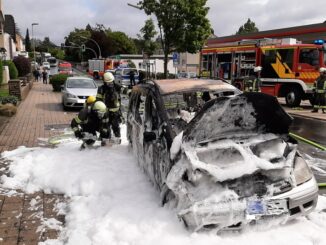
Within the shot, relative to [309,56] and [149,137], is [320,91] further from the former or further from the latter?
[149,137]

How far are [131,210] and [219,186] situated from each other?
125cm

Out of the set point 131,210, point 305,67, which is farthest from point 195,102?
point 305,67

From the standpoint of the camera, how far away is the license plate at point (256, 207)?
369 cm

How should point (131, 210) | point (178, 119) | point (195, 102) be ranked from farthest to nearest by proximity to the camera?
point (195, 102) < point (178, 119) < point (131, 210)

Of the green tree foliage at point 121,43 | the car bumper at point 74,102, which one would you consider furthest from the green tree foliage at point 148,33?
the green tree foliage at point 121,43

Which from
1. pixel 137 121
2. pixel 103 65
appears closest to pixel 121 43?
pixel 103 65

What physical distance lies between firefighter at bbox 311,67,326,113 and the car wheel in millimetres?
1643

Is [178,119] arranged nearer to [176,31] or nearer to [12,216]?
[12,216]

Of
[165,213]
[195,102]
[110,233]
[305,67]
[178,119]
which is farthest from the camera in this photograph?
[305,67]

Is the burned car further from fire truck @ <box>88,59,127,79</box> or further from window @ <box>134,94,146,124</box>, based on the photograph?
fire truck @ <box>88,59,127,79</box>

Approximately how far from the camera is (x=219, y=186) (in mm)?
3789

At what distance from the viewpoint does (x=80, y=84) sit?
1647 cm

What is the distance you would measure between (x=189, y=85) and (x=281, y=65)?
1281 centimetres

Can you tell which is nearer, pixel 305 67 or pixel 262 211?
pixel 262 211
